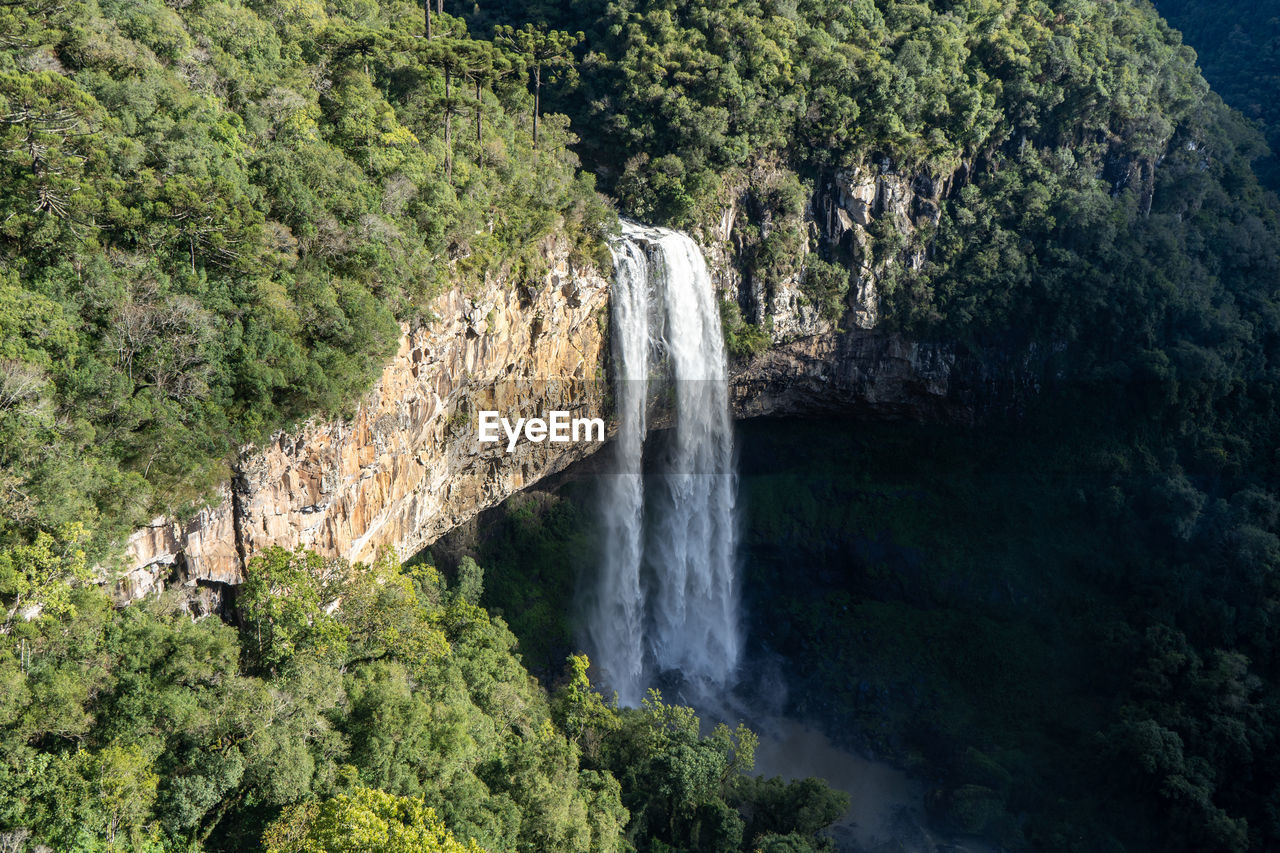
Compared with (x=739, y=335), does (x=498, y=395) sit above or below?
below

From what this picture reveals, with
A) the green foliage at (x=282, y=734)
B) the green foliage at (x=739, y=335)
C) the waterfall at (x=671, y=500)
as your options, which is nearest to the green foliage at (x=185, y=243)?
the green foliage at (x=282, y=734)

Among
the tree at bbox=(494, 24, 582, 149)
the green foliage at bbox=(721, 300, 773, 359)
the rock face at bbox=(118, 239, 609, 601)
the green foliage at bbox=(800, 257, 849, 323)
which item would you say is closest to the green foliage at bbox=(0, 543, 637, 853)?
the rock face at bbox=(118, 239, 609, 601)

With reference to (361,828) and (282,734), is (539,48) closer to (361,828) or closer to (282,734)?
(282,734)

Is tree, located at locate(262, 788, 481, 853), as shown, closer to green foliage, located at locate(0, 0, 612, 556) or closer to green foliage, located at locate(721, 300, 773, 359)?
green foliage, located at locate(0, 0, 612, 556)

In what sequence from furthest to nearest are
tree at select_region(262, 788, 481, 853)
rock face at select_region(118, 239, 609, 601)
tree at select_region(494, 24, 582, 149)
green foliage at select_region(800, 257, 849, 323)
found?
green foliage at select_region(800, 257, 849, 323) → tree at select_region(494, 24, 582, 149) → rock face at select_region(118, 239, 609, 601) → tree at select_region(262, 788, 481, 853)

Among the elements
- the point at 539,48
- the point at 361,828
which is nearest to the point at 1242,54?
the point at 539,48

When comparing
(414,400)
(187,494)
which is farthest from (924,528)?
(187,494)

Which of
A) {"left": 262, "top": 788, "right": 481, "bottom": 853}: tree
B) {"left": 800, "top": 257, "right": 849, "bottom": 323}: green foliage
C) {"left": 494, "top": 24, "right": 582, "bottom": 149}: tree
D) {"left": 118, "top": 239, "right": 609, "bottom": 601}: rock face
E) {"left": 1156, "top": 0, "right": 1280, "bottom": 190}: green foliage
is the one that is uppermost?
{"left": 1156, "top": 0, "right": 1280, "bottom": 190}: green foliage
